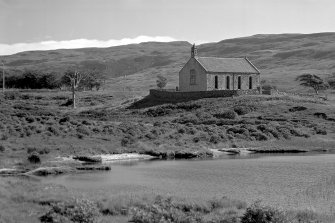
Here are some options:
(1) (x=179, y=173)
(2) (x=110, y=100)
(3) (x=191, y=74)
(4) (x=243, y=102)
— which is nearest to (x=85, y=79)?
(2) (x=110, y=100)

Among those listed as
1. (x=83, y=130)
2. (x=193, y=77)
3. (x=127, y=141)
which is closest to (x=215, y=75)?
(x=193, y=77)

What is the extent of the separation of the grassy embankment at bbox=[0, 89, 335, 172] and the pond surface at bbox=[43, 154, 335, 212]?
22.3ft

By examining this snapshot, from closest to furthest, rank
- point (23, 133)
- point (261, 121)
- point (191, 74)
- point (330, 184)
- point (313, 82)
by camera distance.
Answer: point (330, 184) < point (23, 133) < point (261, 121) < point (191, 74) < point (313, 82)

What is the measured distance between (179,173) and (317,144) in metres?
30.9

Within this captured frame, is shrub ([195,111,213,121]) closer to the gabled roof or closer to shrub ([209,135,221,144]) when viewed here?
the gabled roof

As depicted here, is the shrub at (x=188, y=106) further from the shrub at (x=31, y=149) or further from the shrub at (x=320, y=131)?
the shrub at (x=31, y=149)

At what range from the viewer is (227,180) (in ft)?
123

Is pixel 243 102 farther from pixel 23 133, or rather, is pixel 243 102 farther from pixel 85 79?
pixel 85 79

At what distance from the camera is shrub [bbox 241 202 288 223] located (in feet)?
71.5

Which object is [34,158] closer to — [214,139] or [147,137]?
[147,137]

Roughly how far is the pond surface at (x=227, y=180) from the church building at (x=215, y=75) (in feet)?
177

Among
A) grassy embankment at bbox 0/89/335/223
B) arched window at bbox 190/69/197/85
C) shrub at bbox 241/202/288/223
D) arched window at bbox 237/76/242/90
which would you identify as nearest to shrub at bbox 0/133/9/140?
grassy embankment at bbox 0/89/335/223

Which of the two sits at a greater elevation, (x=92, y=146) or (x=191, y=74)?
(x=191, y=74)

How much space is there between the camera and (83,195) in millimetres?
28141
